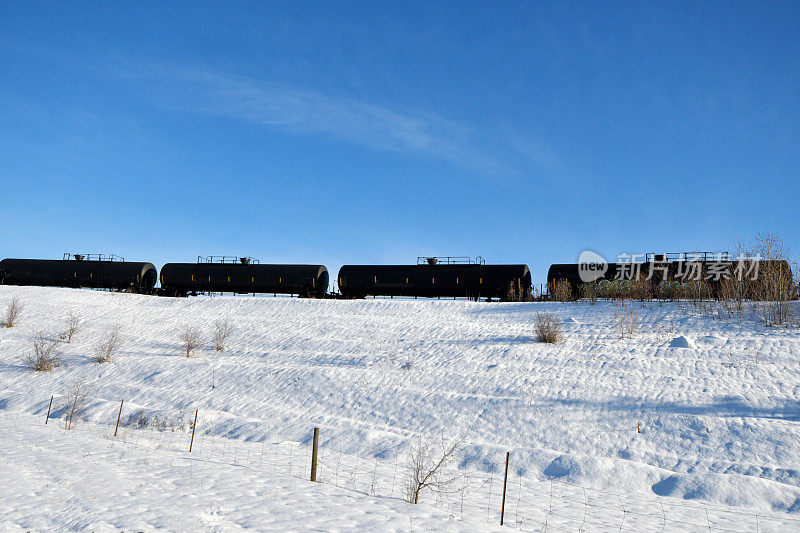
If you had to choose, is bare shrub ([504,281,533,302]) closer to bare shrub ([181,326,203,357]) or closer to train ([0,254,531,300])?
train ([0,254,531,300])

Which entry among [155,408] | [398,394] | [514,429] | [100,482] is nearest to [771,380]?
[514,429]

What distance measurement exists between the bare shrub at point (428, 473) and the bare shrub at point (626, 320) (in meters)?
12.0

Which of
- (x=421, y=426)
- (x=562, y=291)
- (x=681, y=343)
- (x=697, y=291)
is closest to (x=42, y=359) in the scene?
(x=421, y=426)

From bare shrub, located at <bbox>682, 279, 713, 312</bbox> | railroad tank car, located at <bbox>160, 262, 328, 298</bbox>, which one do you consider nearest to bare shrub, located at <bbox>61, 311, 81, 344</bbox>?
railroad tank car, located at <bbox>160, 262, 328, 298</bbox>

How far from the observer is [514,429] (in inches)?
547

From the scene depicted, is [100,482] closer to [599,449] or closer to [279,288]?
[599,449]

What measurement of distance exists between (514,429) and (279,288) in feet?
86.3

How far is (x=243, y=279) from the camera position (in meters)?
37.6

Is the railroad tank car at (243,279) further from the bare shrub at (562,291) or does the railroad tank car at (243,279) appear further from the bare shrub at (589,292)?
the bare shrub at (589,292)

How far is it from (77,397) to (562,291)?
2640 centimetres

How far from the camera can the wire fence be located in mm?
9000

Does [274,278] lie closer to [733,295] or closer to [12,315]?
[12,315]

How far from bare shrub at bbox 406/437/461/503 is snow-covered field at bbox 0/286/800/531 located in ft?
1.15

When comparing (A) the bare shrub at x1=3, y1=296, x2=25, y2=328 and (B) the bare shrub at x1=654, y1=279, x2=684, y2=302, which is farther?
(A) the bare shrub at x1=3, y1=296, x2=25, y2=328
